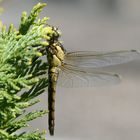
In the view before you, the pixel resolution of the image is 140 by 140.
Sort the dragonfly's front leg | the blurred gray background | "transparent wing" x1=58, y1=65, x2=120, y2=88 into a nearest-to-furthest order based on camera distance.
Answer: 1. the dragonfly's front leg
2. "transparent wing" x1=58, y1=65, x2=120, y2=88
3. the blurred gray background

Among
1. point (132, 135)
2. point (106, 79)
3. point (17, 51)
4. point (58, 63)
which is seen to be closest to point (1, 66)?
point (17, 51)

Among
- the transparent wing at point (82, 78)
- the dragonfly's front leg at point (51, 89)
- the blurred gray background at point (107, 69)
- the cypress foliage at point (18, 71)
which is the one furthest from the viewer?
the blurred gray background at point (107, 69)

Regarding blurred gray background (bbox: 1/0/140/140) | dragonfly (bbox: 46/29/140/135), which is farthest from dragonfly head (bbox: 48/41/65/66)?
blurred gray background (bbox: 1/0/140/140)

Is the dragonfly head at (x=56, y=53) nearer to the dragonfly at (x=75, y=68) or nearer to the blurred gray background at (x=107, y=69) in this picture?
the dragonfly at (x=75, y=68)

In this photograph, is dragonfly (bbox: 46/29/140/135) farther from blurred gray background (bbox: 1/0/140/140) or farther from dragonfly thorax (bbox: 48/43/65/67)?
blurred gray background (bbox: 1/0/140/140)

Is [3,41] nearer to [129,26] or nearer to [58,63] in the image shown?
[58,63]

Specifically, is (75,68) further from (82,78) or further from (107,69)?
(107,69)

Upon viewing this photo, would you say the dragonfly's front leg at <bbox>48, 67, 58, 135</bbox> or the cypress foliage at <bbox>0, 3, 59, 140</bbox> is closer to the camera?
the cypress foliage at <bbox>0, 3, 59, 140</bbox>

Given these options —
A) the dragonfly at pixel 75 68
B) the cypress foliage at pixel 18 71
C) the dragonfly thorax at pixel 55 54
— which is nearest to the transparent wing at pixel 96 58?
the dragonfly at pixel 75 68
